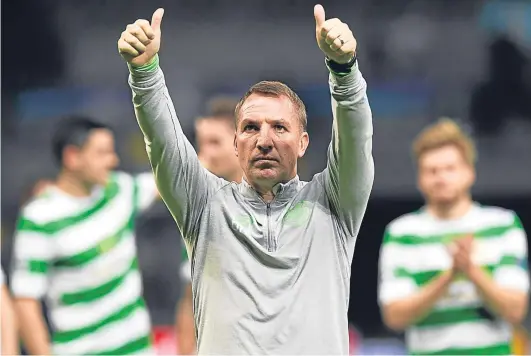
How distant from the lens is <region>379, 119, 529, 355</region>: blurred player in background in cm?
434

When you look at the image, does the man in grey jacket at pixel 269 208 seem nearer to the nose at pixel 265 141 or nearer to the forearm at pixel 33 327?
the nose at pixel 265 141

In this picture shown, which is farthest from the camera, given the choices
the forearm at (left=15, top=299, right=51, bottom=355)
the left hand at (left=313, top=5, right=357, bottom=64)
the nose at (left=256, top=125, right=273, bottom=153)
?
the forearm at (left=15, top=299, right=51, bottom=355)

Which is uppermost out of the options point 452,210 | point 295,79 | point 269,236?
point 295,79

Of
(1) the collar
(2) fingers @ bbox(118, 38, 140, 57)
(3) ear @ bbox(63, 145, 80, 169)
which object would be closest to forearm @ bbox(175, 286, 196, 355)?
(3) ear @ bbox(63, 145, 80, 169)

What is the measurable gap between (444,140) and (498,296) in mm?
742

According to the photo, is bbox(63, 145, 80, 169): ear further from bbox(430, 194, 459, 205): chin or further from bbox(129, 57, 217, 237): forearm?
bbox(129, 57, 217, 237): forearm

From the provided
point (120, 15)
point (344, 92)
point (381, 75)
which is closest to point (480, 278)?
point (381, 75)

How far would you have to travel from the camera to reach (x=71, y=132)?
4.79 m

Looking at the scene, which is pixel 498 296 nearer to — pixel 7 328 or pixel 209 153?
pixel 209 153

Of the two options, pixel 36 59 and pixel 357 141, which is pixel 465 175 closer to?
pixel 36 59

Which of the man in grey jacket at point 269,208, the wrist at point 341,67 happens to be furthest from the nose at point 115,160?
the wrist at point 341,67

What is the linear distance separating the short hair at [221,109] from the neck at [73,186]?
620 millimetres

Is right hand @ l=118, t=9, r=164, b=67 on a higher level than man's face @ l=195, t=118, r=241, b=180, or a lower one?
lower

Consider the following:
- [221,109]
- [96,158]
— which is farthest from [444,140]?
[96,158]
